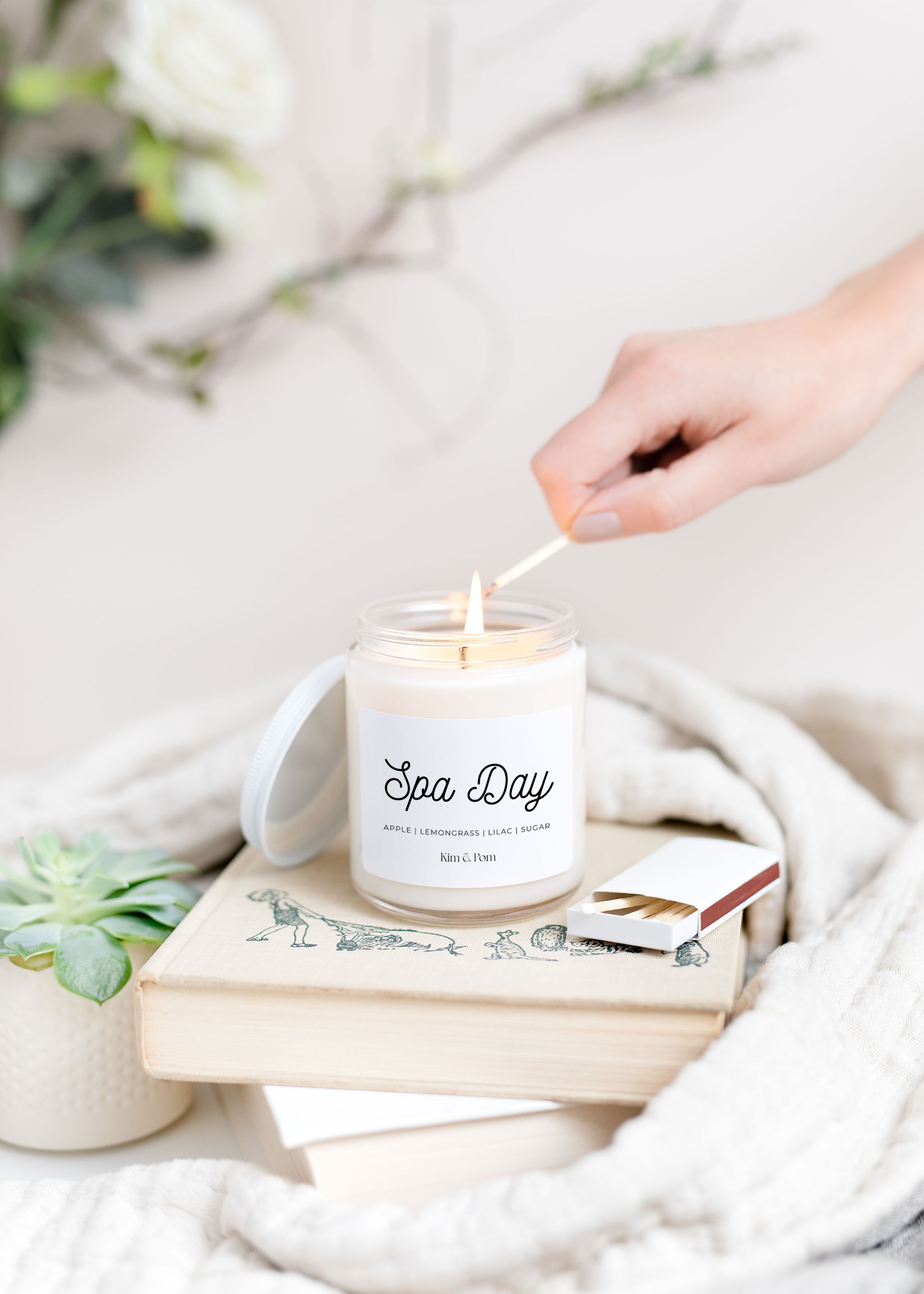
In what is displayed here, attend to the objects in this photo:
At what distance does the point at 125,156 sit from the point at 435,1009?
29.7 inches

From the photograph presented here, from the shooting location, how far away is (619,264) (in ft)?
2.94

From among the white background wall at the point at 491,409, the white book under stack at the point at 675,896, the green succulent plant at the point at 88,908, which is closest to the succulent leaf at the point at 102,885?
the green succulent plant at the point at 88,908

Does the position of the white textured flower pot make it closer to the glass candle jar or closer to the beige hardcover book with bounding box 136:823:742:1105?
the beige hardcover book with bounding box 136:823:742:1105

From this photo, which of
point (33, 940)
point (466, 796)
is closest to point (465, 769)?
point (466, 796)

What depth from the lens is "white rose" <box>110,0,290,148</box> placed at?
0.80 m

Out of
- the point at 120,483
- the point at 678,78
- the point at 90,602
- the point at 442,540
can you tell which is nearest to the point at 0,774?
the point at 90,602

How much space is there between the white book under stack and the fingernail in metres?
0.18

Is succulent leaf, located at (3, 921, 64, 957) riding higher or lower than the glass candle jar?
lower

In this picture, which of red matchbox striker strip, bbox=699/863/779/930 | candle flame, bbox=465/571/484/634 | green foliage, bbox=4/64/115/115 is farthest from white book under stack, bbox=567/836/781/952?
green foliage, bbox=4/64/115/115

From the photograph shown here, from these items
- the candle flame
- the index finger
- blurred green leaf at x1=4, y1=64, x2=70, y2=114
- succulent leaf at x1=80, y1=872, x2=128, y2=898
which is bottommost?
succulent leaf at x1=80, y1=872, x2=128, y2=898

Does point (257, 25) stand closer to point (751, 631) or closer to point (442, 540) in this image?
point (442, 540)

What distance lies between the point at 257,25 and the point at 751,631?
2.01 ft

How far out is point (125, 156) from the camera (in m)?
0.91

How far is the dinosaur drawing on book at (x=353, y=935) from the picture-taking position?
523 millimetres
